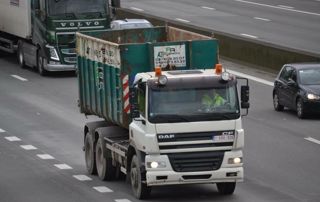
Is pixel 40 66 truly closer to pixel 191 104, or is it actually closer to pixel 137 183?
pixel 137 183

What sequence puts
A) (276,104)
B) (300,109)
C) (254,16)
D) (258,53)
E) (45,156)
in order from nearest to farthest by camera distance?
(45,156), (300,109), (276,104), (258,53), (254,16)

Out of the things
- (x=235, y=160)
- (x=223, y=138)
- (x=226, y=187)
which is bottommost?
(x=226, y=187)

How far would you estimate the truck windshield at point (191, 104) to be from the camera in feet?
68.4

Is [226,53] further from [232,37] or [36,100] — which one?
[36,100]

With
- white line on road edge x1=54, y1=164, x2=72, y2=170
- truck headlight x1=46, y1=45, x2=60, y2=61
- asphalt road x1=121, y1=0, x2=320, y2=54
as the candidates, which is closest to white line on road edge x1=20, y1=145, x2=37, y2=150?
white line on road edge x1=54, y1=164, x2=72, y2=170

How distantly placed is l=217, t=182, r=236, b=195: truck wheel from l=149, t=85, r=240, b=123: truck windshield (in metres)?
1.43

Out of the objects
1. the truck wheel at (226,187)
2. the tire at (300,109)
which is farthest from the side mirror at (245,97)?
the tire at (300,109)

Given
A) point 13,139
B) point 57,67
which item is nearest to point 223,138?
point 13,139

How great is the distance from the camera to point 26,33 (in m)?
44.3

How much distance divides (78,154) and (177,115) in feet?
24.2

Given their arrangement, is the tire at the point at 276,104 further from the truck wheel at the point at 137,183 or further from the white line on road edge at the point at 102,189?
the truck wheel at the point at 137,183

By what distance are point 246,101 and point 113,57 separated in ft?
8.90

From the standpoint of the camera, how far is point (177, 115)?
20.8m

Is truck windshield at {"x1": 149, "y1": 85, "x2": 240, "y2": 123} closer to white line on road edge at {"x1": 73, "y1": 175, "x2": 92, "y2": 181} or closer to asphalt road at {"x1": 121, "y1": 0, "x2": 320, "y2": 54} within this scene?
white line on road edge at {"x1": 73, "y1": 175, "x2": 92, "y2": 181}
